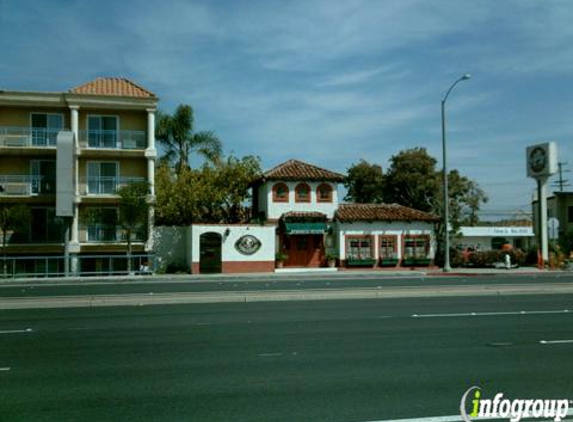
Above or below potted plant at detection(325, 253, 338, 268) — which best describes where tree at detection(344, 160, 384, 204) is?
above

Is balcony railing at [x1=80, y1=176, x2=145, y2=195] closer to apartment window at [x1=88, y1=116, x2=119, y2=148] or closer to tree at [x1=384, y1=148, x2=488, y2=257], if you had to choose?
apartment window at [x1=88, y1=116, x2=119, y2=148]

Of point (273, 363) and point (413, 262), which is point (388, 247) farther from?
point (273, 363)

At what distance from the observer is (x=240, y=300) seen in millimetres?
18547

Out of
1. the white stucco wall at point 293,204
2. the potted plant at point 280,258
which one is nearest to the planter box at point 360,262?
the white stucco wall at point 293,204

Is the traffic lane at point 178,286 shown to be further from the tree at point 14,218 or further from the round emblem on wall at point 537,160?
the round emblem on wall at point 537,160

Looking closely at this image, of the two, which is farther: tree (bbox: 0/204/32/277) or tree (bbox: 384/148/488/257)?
tree (bbox: 384/148/488/257)

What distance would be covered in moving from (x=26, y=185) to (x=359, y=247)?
21128mm

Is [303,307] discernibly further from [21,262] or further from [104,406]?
[21,262]

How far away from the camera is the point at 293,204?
139 feet

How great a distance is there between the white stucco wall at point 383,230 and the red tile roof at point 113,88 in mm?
15088

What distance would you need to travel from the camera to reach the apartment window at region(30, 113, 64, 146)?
39.4 metres

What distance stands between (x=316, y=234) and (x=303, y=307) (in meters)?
24.7

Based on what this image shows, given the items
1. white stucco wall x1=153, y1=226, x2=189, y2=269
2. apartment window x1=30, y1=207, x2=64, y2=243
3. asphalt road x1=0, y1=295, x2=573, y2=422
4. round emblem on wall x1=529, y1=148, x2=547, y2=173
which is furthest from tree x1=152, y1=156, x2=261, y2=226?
asphalt road x1=0, y1=295, x2=573, y2=422

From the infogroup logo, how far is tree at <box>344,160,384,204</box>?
193 feet
